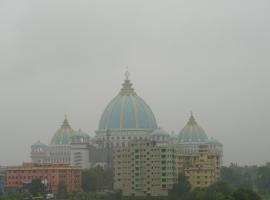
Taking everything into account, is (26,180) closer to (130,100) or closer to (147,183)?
(147,183)

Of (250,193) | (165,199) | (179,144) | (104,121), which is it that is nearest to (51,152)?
(104,121)

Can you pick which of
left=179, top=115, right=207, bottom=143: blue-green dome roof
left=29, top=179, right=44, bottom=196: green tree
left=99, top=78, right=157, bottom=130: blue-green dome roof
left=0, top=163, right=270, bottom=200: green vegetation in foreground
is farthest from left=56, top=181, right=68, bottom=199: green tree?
left=179, top=115, right=207, bottom=143: blue-green dome roof

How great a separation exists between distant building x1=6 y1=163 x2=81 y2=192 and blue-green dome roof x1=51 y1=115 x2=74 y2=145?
19.1 metres

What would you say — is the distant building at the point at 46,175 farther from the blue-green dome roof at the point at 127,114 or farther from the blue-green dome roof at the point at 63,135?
the blue-green dome roof at the point at 63,135

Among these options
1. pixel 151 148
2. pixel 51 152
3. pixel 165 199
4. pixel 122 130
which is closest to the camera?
pixel 165 199

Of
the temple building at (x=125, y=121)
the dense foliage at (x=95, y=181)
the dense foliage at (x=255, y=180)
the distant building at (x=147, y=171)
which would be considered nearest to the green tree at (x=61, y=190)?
the dense foliage at (x=95, y=181)

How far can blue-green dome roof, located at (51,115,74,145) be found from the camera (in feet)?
279

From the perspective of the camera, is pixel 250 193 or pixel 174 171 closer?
pixel 250 193

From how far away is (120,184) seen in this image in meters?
58.4

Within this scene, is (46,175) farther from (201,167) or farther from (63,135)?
(63,135)

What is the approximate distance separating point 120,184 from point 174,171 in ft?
13.0

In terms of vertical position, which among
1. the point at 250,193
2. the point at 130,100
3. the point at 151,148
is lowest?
the point at 250,193

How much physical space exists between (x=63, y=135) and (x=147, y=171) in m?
29.5

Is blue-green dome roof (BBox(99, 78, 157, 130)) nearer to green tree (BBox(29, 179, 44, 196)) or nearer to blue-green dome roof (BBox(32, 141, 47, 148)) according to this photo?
blue-green dome roof (BBox(32, 141, 47, 148))
